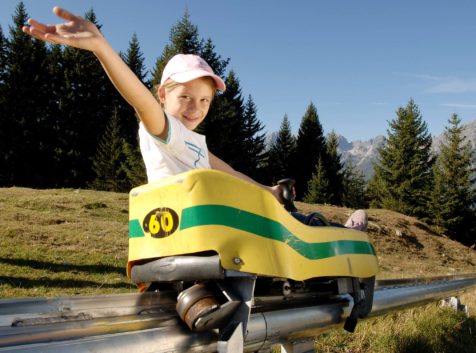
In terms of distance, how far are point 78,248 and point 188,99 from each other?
7.51 m

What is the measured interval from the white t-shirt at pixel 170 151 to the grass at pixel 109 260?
2.00 meters

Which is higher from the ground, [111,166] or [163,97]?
[163,97]

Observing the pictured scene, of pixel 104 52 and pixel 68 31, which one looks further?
pixel 104 52

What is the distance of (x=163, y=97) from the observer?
2.64 metres

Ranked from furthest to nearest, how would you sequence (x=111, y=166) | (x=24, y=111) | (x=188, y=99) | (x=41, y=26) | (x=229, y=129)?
(x=24, y=111), (x=111, y=166), (x=229, y=129), (x=188, y=99), (x=41, y=26)

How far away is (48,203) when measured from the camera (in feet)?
43.1

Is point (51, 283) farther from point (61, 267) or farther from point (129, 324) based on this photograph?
point (129, 324)

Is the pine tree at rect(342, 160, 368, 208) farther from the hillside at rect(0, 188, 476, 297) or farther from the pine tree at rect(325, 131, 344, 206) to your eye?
the hillside at rect(0, 188, 476, 297)

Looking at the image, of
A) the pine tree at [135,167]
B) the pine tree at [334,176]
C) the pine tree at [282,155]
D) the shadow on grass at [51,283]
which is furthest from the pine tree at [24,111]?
the shadow on grass at [51,283]

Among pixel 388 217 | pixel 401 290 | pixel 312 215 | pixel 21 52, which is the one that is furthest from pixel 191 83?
pixel 21 52

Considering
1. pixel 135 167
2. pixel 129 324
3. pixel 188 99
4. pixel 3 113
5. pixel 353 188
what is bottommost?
pixel 353 188

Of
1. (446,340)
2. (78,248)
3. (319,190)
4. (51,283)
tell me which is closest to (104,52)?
(446,340)

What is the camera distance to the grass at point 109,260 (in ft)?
12.9

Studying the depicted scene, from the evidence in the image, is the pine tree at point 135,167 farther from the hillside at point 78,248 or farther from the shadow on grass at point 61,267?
the shadow on grass at point 61,267
